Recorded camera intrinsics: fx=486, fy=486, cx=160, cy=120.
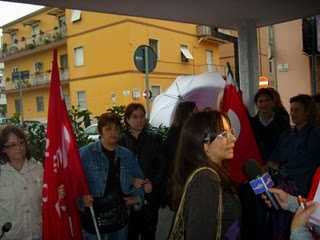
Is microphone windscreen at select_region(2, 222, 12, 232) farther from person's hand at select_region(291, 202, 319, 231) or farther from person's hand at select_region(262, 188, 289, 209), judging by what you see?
person's hand at select_region(291, 202, 319, 231)

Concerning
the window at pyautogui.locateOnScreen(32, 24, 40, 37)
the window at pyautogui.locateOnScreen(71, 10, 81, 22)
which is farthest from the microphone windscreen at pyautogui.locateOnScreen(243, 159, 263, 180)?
the window at pyautogui.locateOnScreen(32, 24, 40, 37)

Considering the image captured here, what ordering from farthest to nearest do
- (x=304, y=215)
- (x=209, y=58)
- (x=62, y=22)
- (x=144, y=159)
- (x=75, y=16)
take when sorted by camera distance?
(x=62, y=22)
(x=209, y=58)
(x=75, y=16)
(x=144, y=159)
(x=304, y=215)

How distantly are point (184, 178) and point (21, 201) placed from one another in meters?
1.64

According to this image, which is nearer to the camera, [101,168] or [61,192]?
[61,192]

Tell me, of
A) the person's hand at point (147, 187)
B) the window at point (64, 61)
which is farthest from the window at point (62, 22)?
the person's hand at point (147, 187)

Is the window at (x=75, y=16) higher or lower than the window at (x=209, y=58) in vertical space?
higher

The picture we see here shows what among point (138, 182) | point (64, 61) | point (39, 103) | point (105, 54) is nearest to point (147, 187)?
point (138, 182)

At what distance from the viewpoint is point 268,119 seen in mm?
6105

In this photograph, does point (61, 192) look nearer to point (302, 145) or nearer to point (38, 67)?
point (302, 145)

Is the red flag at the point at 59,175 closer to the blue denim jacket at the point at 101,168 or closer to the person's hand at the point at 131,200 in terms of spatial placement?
the blue denim jacket at the point at 101,168

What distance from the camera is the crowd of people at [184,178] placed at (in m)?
2.37

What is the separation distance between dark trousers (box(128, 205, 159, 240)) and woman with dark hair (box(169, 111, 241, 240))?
2.43 m

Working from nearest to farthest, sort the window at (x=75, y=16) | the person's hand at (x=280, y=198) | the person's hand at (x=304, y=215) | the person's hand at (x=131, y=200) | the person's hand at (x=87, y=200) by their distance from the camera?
the person's hand at (x=304, y=215) → the person's hand at (x=280, y=198) → the person's hand at (x=87, y=200) → the person's hand at (x=131, y=200) → the window at (x=75, y=16)

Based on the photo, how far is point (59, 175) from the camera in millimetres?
3715
